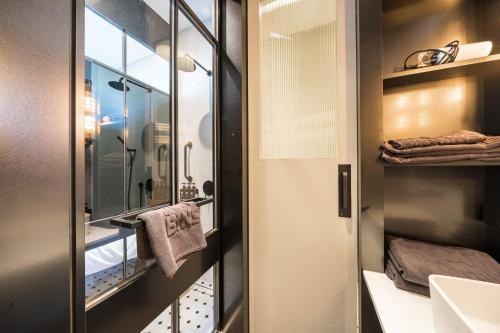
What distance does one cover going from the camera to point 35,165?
441 millimetres

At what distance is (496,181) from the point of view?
0.85 meters

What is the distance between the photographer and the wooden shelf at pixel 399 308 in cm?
60

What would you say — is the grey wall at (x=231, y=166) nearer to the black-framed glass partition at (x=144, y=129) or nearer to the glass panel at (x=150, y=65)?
the black-framed glass partition at (x=144, y=129)

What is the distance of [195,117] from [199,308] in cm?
136

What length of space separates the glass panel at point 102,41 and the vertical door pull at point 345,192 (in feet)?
4.23

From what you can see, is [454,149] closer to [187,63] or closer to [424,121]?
[424,121]

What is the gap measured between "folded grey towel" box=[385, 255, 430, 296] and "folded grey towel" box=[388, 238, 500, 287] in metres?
0.02

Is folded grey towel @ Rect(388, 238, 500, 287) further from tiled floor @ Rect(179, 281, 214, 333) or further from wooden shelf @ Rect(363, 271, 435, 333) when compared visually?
tiled floor @ Rect(179, 281, 214, 333)

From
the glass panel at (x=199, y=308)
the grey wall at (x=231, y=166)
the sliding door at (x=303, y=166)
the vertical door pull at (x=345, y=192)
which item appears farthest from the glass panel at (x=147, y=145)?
the vertical door pull at (x=345, y=192)

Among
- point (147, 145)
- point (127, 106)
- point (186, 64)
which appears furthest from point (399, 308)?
point (186, 64)

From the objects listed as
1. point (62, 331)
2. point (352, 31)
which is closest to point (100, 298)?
point (62, 331)

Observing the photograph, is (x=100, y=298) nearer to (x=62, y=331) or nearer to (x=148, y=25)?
(x=62, y=331)

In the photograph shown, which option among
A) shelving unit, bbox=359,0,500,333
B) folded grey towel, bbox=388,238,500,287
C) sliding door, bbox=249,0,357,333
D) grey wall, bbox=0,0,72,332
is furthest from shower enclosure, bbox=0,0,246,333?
folded grey towel, bbox=388,238,500,287

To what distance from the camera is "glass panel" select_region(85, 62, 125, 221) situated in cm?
71
